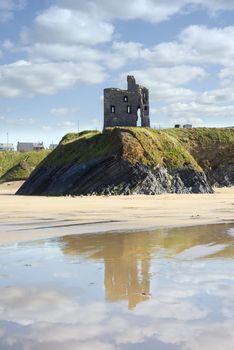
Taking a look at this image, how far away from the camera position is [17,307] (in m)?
6.41

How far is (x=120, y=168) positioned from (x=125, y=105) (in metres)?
22.8

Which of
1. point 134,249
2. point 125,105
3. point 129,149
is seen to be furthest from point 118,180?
point 134,249

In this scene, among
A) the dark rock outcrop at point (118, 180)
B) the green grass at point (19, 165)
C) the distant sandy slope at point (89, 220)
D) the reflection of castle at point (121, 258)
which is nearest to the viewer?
the reflection of castle at point (121, 258)

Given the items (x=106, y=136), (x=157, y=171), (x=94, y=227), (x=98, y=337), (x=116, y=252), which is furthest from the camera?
(x=106, y=136)

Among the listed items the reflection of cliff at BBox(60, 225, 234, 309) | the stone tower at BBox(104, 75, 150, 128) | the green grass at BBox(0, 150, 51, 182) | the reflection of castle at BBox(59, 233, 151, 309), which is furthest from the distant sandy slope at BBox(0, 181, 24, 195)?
the reflection of castle at BBox(59, 233, 151, 309)

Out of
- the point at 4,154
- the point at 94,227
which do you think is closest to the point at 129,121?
the point at 4,154

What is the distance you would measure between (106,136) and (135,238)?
95.4ft

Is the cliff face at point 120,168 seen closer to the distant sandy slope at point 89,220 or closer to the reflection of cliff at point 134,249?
the distant sandy slope at point 89,220

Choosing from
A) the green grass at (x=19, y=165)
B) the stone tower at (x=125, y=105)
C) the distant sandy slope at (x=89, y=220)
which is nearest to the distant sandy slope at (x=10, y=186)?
the green grass at (x=19, y=165)

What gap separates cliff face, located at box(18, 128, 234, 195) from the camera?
1468 inches

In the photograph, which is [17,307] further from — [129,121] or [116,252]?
[129,121]

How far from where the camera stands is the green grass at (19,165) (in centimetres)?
6556

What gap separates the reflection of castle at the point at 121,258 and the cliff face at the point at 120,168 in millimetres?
23117

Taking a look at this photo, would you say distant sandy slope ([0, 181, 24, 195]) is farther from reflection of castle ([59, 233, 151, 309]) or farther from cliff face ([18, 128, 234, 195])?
reflection of castle ([59, 233, 151, 309])
